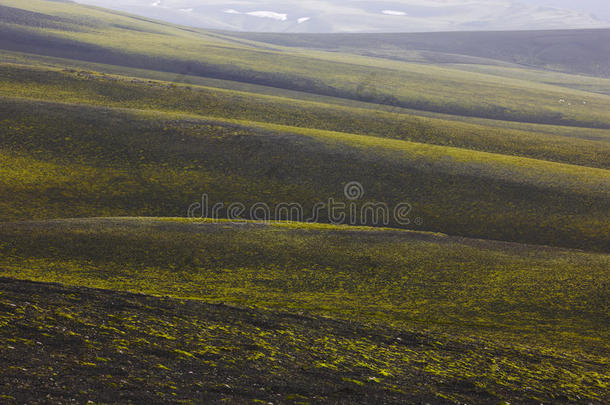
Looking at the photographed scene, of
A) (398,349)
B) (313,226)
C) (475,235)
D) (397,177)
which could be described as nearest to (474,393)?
(398,349)

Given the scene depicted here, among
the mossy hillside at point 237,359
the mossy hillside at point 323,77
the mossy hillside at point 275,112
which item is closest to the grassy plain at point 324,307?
the mossy hillside at point 237,359

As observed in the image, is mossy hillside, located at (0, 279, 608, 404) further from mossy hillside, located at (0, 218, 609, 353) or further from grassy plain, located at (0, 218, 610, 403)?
mossy hillside, located at (0, 218, 609, 353)

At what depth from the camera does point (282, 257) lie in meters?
33.4

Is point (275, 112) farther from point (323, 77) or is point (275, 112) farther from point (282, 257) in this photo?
point (323, 77)

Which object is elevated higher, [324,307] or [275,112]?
[275,112]

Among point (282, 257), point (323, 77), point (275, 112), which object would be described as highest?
point (323, 77)

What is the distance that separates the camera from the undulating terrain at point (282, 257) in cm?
1589

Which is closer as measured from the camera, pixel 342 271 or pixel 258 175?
pixel 342 271

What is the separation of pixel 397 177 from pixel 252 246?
25938 mm

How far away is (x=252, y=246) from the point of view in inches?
1363

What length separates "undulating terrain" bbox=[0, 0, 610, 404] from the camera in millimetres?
15891

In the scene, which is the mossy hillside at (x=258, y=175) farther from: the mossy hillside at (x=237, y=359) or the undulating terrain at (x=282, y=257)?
the mossy hillside at (x=237, y=359)

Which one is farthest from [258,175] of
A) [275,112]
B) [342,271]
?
[275,112]

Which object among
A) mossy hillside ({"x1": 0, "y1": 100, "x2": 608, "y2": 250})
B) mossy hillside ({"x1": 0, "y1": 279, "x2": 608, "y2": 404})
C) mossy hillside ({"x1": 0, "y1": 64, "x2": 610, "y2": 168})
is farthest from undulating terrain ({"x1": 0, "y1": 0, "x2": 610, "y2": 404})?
mossy hillside ({"x1": 0, "y1": 64, "x2": 610, "y2": 168})
